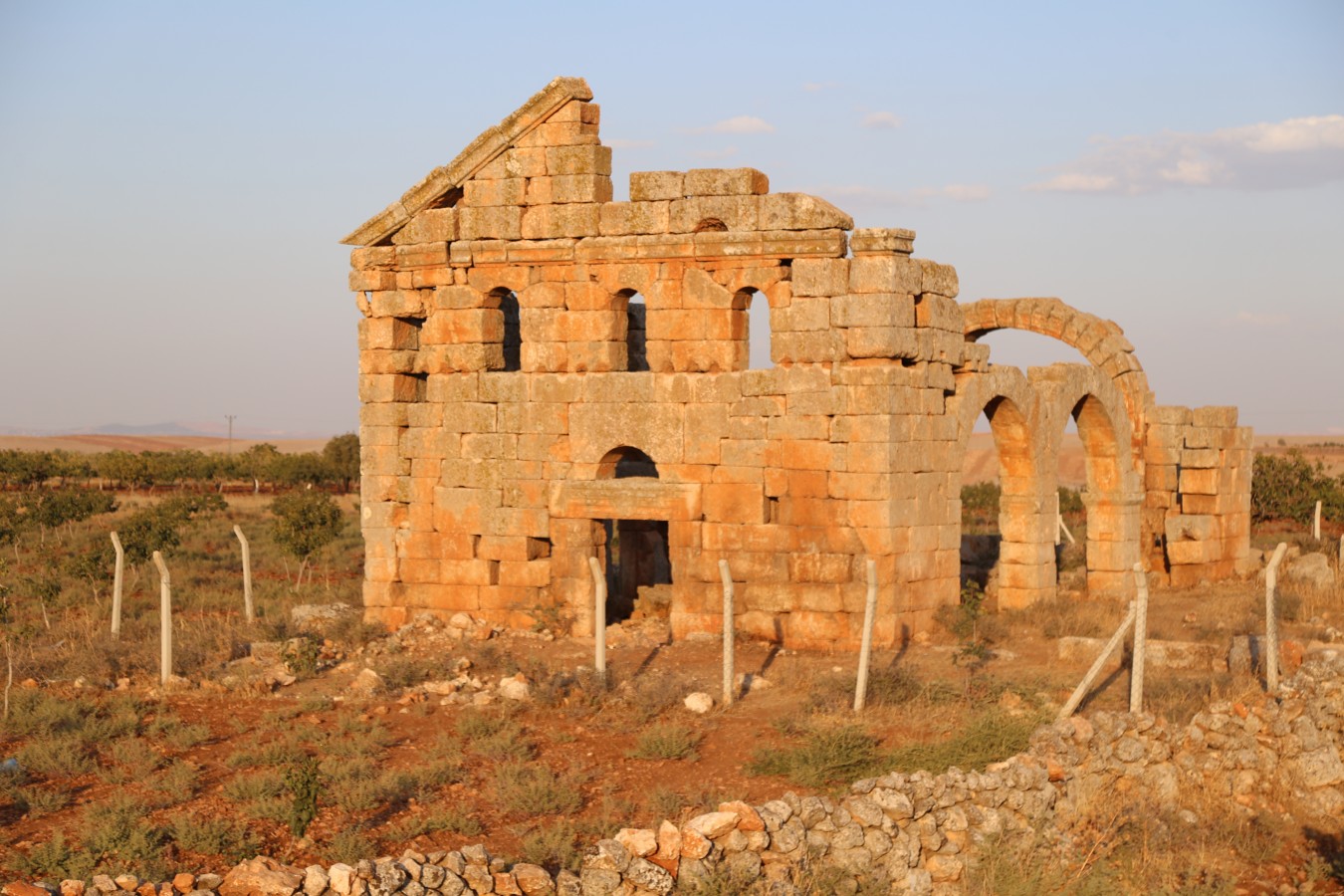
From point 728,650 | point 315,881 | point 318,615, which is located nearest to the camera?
point 315,881

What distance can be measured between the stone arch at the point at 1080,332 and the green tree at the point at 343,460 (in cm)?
2416

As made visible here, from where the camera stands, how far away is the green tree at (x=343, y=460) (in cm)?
4009

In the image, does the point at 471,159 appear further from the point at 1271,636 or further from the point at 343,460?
the point at 343,460

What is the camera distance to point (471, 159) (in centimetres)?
1578

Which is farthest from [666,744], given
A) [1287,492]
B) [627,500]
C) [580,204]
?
[1287,492]

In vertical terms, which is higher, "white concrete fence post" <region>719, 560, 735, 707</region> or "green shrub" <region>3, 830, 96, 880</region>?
"white concrete fence post" <region>719, 560, 735, 707</region>

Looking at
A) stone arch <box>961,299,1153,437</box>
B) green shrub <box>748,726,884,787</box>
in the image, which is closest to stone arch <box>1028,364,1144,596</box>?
stone arch <box>961,299,1153,437</box>

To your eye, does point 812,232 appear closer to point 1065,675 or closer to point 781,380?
point 781,380

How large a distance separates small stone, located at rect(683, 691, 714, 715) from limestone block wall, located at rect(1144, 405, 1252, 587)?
9533 millimetres

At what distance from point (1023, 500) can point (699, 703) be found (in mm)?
6089

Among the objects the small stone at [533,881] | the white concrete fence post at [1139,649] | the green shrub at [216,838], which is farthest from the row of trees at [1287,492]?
the green shrub at [216,838]

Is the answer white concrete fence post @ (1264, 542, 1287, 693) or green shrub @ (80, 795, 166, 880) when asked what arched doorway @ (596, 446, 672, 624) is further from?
green shrub @ (80, 795, 166, 880)

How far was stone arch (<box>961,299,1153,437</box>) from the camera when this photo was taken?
61.2ft

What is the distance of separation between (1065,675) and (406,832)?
20.4ft
